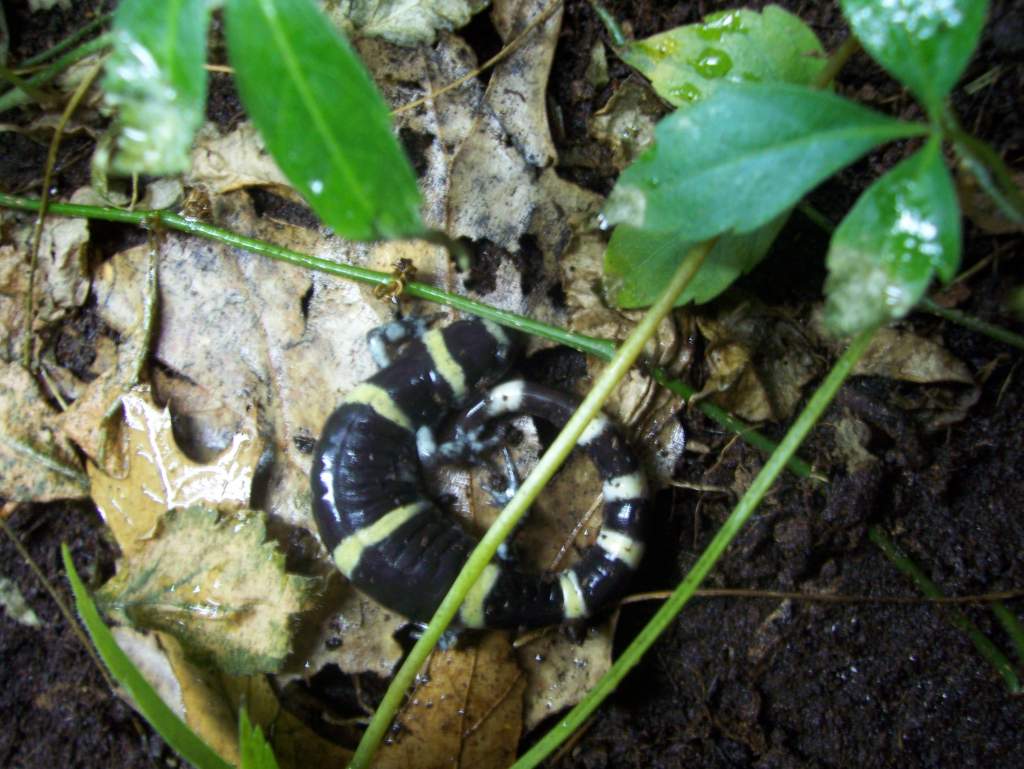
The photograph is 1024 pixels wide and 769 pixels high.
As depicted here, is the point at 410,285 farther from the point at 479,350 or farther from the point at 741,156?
the point at 741,156

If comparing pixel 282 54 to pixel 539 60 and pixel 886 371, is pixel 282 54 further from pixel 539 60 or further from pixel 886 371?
pixel 886 371

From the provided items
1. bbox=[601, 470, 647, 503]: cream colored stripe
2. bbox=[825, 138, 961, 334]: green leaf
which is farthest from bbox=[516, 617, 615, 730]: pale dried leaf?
bbox=[825, 138, 961, 334]: green leaf

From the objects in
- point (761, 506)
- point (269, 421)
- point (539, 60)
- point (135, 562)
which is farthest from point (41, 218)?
point (761, 506)

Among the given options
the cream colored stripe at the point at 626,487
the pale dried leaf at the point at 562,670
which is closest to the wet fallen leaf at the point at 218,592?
the pale dried leaf at the point at 562,670

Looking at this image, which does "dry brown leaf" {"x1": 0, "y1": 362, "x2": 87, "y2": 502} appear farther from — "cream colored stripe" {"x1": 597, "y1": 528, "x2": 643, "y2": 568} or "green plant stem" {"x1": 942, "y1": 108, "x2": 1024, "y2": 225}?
"green plant stem" {"x1": 942, "y1": 108, "x2": 1024, "y2": 225}

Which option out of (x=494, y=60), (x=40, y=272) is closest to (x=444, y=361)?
(x=494, y=60)

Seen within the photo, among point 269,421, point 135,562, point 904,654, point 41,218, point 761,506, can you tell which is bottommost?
point 904,654

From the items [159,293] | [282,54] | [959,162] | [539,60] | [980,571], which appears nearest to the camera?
[282,54]

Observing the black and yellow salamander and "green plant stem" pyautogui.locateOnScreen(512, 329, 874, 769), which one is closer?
"green plant stem" pyautogui.locateOnScreen(512, 329, 874, 769)
